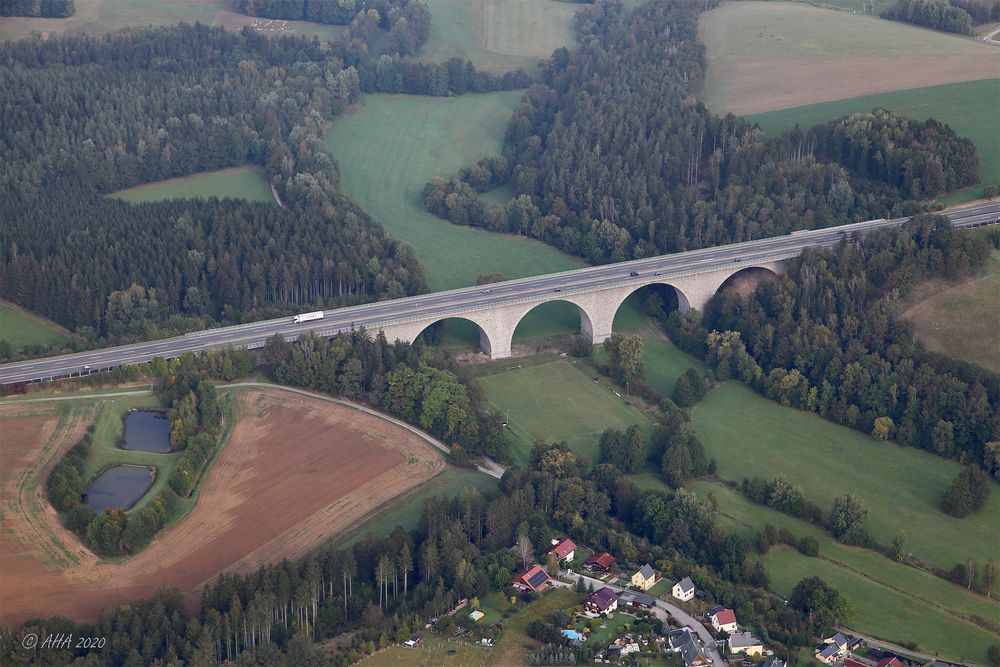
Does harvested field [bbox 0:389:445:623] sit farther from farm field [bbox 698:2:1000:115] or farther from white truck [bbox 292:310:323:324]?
farm field [bbox 698:2:1000:115]

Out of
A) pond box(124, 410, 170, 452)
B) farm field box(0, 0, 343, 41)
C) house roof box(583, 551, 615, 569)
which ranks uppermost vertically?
farm field box(0, 0, 343, 41)

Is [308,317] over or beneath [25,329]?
over

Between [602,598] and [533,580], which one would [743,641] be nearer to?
[602,598]

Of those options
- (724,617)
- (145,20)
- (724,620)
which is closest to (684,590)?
(724,617)

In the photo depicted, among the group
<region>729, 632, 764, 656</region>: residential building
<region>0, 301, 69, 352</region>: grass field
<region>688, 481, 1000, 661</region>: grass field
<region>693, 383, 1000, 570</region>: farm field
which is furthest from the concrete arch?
<region>729, 632, 764, 656</region>: residential building

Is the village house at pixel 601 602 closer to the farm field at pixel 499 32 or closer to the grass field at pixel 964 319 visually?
the grass field at pixel 964 319
